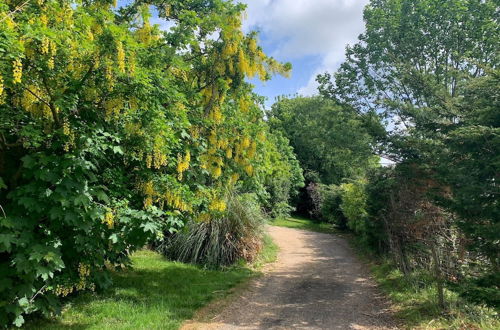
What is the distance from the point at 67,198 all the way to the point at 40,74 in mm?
1523

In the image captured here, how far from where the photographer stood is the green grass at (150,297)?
238 inches

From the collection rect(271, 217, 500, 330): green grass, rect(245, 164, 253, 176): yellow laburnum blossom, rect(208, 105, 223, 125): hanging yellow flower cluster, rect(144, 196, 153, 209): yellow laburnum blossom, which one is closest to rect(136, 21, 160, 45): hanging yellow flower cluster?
rect(208, 105, 223, 125): hanging yellow flower cluster

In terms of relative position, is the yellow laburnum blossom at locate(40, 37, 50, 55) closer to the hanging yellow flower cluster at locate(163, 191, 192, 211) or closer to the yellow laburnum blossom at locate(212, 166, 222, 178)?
the hanging yellow flower cluster at locate(163, 191, 192, 211)

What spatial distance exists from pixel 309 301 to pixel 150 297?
322 centimetres

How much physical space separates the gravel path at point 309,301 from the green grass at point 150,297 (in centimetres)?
55

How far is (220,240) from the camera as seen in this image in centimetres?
1149

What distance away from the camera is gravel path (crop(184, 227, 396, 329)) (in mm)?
6617

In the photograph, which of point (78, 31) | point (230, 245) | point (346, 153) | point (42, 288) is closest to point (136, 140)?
point (78, 31)

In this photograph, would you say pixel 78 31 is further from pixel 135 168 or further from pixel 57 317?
pixel 57 317

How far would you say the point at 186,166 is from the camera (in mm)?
6609

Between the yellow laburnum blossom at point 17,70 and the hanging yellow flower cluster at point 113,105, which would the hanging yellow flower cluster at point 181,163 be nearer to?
the hanging yellow flower cluster at point 113,105

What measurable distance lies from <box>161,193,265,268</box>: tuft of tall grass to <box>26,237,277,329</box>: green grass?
0.45 metres

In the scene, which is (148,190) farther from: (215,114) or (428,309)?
(428,309)

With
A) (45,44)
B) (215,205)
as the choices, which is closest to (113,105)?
(45,44)
